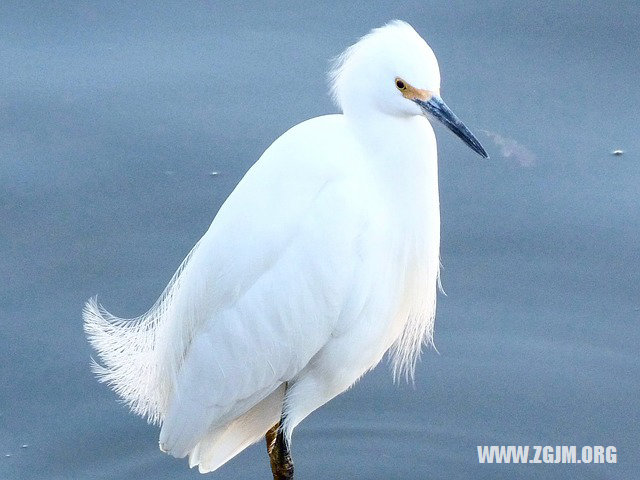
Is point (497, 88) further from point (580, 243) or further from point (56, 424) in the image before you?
point (56, 424)

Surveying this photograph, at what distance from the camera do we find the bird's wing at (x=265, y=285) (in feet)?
10.3

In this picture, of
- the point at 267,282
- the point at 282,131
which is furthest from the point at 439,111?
the point at 282,131

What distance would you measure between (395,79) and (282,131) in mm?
1467

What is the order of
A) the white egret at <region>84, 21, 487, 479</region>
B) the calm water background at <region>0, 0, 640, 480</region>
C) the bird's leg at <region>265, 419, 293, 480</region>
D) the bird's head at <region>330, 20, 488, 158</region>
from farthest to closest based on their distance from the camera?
1. the calm water background at <region>0, 0, 640, 480</region>
2. the bird's leg at <region>265, 419, 293, 480</region>
3. the white egret at <region>84, 21, 487, 479</region>
4. the bird's head at <region>330, 20, 488, 158</region>

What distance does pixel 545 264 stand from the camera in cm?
411

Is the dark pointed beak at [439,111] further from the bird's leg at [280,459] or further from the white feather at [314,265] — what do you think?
the bird's leg at [280,459]

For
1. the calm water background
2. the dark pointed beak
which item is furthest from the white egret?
the calm water background

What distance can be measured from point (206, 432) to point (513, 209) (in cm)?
143

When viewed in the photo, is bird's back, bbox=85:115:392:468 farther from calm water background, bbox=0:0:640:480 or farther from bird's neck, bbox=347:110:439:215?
calm water background, bbox=0:0:640:480

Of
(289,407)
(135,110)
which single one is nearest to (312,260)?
(289,407)

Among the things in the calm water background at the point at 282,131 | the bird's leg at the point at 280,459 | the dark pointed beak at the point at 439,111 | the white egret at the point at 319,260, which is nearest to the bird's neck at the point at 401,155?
the white egret at the point at 319,260

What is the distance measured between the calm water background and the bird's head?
1016 millimetres

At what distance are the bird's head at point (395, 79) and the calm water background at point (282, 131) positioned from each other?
1.02 m

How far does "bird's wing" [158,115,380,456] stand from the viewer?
314 centimetres
